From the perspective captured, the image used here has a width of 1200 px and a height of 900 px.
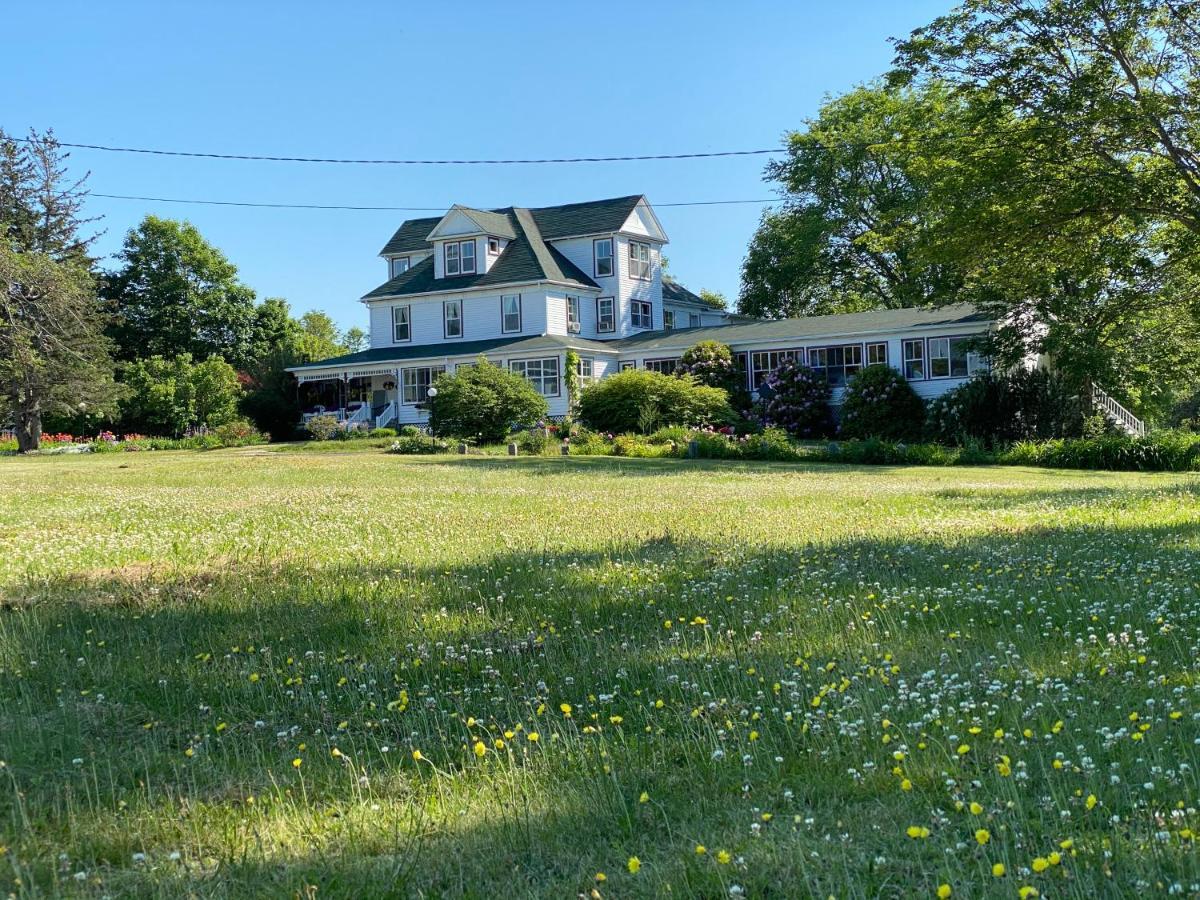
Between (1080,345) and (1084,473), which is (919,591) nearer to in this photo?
(1084,473)

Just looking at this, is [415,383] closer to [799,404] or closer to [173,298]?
[799,404]

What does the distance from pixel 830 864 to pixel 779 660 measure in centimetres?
228

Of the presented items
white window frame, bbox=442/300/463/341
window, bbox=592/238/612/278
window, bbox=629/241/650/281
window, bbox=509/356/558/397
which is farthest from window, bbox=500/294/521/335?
window, bbox=629/241/650/281

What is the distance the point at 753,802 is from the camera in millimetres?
3609

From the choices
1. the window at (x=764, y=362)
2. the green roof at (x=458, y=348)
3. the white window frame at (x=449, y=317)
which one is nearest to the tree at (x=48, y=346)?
the green roof at (x=458, y=348)

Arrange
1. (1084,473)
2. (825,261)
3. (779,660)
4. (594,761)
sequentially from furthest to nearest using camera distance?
(825,261), (1084,473), (779,660), (594,761)

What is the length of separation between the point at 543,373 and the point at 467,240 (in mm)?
8491

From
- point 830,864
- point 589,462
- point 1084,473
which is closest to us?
point 830,864

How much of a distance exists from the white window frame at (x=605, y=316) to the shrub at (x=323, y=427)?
40.3ft

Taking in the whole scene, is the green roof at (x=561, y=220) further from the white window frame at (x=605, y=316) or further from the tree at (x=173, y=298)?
the tree at (x=173, y=298)

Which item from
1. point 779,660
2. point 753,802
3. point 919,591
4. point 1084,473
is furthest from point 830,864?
point 1084,473

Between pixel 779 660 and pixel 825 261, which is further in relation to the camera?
A: pixel 825 261

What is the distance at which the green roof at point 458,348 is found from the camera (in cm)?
4125

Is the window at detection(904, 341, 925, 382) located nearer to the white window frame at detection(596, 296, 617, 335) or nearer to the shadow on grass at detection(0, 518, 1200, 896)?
the white window frame at detection(596, 296, 617, 335)
